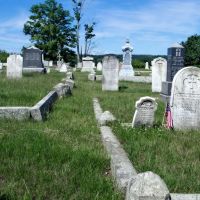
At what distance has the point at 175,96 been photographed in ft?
30.4

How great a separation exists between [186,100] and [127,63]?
2302 centimetres

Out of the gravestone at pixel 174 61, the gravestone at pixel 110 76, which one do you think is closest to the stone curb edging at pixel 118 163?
the gravestone at pixel 174 61

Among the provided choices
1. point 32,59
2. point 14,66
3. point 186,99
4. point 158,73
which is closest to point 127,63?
point 32,59

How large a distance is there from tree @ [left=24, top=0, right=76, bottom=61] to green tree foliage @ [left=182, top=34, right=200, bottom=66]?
64.7 feet

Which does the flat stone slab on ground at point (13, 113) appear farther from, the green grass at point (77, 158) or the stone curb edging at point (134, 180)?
the stone curb edging at point (134, 180)

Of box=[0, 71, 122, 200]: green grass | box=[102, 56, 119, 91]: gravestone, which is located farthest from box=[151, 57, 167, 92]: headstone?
box=[0, 71, 122, 200]: green grass

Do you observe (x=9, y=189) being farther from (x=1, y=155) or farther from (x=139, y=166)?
(x=139, y=166)

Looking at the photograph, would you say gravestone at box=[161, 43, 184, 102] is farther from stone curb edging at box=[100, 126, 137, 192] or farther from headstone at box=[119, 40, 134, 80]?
headstone at box=[119, 40, 134, 80]

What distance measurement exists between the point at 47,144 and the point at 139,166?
64.8 inches

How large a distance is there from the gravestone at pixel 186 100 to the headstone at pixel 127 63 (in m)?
21.7

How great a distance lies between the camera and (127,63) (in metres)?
32.2

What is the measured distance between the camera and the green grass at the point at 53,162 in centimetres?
473

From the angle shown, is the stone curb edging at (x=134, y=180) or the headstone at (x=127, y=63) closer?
the stone curb edging at (x=134, y=180)

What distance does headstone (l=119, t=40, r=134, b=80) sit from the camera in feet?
104
